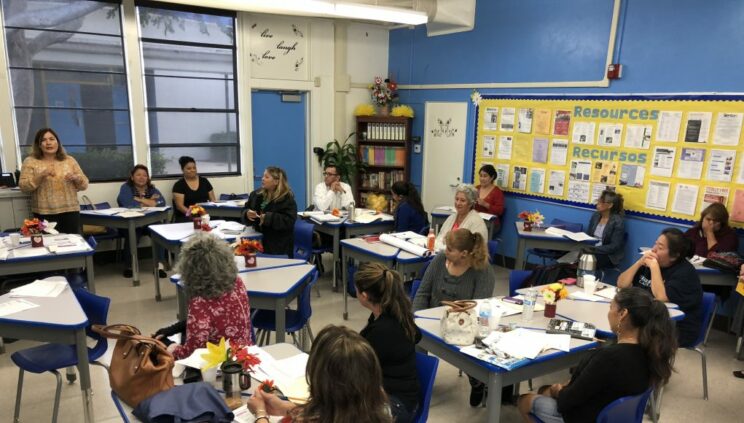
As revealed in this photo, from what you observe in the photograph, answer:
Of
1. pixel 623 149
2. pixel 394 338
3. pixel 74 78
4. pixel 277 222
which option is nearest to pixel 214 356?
pixel 394 338

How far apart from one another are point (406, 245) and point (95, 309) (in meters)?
2.60

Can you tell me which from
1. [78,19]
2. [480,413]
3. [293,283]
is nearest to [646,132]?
[480,413]

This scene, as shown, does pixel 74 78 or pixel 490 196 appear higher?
pixel 74 78

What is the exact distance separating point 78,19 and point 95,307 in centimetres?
501

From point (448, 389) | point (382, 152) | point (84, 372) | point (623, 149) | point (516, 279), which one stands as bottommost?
point (448, 389)

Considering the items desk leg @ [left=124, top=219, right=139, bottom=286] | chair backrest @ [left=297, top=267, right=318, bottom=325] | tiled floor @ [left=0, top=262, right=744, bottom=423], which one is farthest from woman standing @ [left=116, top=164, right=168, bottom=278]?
chair backrest @ [left=297, top=267, right=318, bottom=325]

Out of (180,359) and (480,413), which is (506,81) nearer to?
(480,413)

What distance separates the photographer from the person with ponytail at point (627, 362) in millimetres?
2291

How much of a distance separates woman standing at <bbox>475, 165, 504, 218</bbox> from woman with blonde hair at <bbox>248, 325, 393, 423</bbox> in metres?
5.36

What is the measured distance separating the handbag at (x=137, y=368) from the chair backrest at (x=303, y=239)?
9.80ft

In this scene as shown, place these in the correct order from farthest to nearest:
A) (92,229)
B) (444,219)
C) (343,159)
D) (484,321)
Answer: (343,159)
(444,219)
(92,229)
(484,321)

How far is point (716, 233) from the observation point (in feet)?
15.8

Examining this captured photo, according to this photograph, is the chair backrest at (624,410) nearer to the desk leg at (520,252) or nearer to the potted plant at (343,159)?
the desk leg at (520,252)

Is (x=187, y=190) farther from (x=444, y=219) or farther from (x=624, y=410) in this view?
(x=624, y=410)
